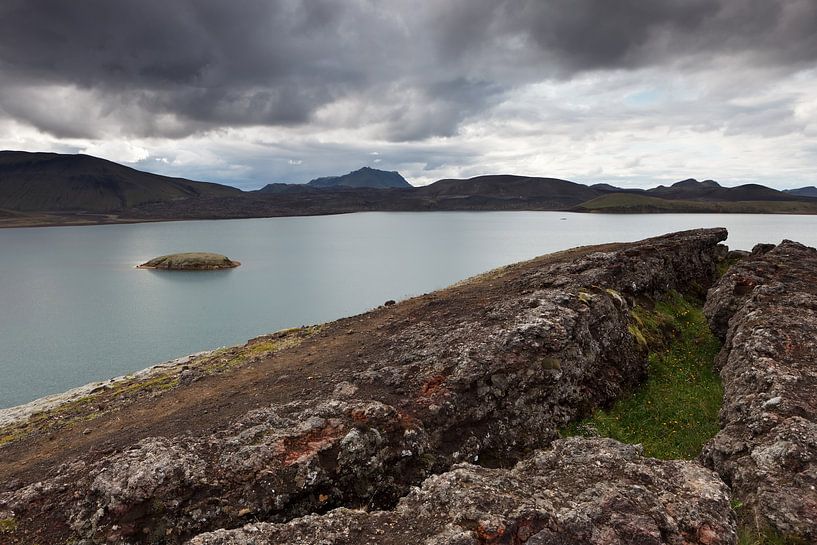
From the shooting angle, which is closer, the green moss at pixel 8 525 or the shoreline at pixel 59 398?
the green moss at pixel 8 525

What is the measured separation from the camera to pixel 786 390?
53.2 ft

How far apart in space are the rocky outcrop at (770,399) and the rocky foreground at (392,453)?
0.50 m

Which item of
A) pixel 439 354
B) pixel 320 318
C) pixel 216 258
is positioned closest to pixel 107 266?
pixel 216 258

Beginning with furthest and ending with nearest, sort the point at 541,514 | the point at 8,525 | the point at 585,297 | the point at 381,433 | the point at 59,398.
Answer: the point at 59,398, the point at 585,297, the point at 381,433, the point at 8,525, the point at 541,514

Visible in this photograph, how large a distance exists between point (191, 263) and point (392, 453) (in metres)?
119

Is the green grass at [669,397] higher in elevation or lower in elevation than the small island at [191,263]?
higher

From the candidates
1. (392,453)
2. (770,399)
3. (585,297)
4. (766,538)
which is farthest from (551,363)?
(766,538)

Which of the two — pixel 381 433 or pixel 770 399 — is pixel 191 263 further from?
pixel 770 399

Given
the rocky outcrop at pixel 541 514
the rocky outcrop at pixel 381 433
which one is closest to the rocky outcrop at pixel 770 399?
the rocky outcrop at pixel 541 514

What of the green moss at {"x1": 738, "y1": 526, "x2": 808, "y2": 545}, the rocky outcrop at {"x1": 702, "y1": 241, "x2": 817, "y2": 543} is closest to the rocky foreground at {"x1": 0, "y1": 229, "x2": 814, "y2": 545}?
the green moss at {"x1": 738, "y1": 526, "x2": 808, "y2": 545}

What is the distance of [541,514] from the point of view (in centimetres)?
1054

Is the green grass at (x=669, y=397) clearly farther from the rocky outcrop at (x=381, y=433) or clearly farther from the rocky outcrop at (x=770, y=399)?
the rocky outcrop at (x=770, y=399)

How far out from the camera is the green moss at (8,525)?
1326cm

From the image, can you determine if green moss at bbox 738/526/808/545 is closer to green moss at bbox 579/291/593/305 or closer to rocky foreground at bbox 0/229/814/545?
rocky foreground at bbox 0/229/814/545
